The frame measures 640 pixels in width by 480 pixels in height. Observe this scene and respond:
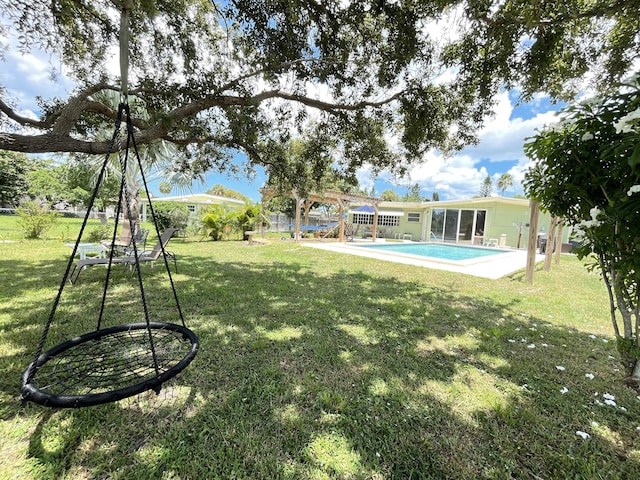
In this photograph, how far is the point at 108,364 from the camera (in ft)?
7.07

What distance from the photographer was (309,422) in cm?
192

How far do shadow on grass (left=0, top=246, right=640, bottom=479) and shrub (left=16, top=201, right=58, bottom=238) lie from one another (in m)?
8.93

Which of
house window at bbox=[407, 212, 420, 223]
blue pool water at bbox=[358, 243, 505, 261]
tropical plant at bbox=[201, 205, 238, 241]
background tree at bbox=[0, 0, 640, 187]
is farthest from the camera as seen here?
house window at bbox=[407, 212, 420, 223]

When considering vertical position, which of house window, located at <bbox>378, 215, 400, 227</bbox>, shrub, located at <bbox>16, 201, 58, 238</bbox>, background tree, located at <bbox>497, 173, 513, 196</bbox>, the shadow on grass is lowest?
the shadow on grass

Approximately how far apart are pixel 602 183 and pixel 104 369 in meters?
4.06

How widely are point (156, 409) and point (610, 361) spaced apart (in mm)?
4444

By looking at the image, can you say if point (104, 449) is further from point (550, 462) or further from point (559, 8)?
point (559, 8)

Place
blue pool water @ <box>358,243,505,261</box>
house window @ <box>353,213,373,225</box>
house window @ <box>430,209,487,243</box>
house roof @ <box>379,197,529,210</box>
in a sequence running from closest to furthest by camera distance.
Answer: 1. blue pool water @ <box>358,243,505,261</box>
2. house roof @ <box>379,197,529,210</box>
3. house window @ <box>430,209,487,243</box>
4. house window @ <box>353,213,373,225</box>

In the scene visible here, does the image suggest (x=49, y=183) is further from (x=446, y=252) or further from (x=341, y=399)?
(x=446, y=252)

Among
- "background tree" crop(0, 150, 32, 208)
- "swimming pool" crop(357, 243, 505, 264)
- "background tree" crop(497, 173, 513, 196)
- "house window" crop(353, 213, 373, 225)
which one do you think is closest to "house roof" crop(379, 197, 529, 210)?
"house window" crop(353, 213, 373, 225)

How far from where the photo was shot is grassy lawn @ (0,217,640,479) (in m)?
1.62

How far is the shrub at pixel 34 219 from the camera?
31.6 ft

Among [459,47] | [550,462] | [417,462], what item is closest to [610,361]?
[550,462]

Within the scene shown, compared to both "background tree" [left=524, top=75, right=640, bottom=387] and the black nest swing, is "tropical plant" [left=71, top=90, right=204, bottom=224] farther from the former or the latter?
"background tree" [left=524, top=75, right=640, bottom=387]
